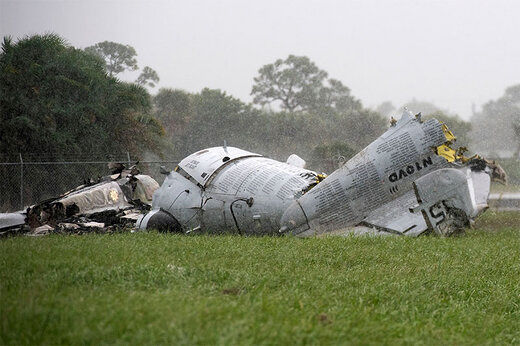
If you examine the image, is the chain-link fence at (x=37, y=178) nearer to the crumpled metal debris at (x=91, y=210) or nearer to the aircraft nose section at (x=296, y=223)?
the crumpled metal debris at (x=91, y=210)

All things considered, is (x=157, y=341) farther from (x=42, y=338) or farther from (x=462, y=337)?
(x=462, y=337)

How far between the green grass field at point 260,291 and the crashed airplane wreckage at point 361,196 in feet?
2.81

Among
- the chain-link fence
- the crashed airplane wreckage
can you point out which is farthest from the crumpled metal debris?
the chain-link fence

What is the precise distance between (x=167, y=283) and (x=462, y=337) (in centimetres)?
280

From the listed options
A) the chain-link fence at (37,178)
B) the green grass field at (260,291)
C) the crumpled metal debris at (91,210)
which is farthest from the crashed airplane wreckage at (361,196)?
the chain-link fence at (37,178)

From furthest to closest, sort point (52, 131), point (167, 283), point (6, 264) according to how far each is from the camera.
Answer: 1. point (52, 131)
2. point (6, 264)
3. point (167, 283)

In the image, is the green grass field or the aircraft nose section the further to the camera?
the aircraft nose section

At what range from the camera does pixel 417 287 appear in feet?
26.1

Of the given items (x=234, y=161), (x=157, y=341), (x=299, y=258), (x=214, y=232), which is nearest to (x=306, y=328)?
(x=157, y=341)

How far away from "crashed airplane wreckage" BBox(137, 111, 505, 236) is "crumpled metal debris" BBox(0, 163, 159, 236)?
4.40 ft

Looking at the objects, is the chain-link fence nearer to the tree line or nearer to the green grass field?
the tree line

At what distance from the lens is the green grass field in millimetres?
4441

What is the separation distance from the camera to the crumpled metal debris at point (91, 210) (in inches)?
558

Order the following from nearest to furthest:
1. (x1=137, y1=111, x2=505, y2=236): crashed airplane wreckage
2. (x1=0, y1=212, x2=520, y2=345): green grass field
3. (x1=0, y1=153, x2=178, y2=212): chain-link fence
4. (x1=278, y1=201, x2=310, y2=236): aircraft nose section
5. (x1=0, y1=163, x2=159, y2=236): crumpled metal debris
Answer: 1. (x1=0, y1=212, x2=520, y2=345): green grass field
2. (x1=137, y1=111, x2=505, y2=236): crashed airplane wreckage
3. (x1=278, y1=201, x2=310, y2=236): aircraft nose section
4. (x1=0, y1=163, x2=159, y2=236): crumpled metal debris
5. (x1=0, y1=153, x2=178, y2=212): chain-link fence
